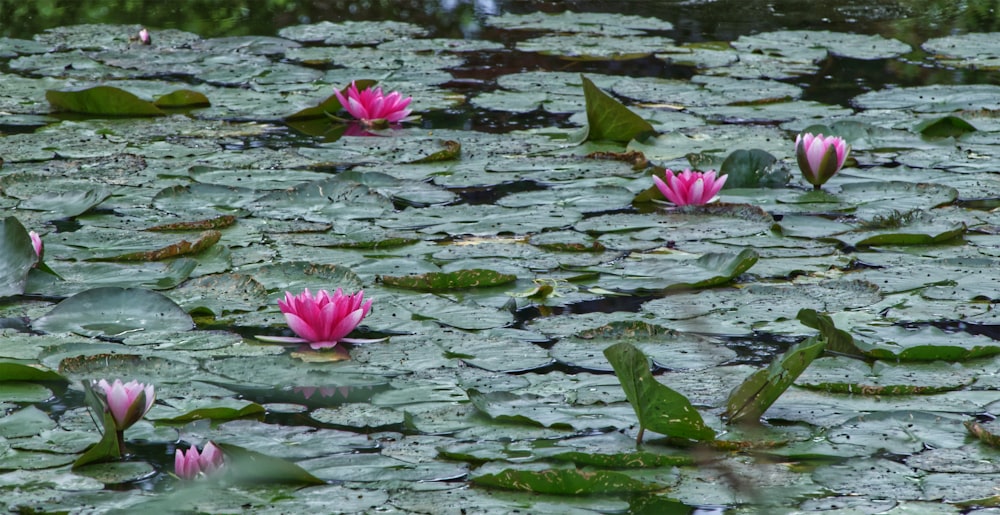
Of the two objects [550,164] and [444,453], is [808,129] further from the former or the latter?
[444,453]

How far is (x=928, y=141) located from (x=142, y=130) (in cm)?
285

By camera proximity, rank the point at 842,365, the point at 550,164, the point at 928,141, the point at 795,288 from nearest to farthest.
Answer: the point at 842,365 → the point at 795,288 → the point at 550,164 → the point at 928,141

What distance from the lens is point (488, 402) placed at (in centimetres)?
232

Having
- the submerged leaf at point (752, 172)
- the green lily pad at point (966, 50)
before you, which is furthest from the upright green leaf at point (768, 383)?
the green lily pad at point (966, 50)

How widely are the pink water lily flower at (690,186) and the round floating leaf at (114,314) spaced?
1.52m

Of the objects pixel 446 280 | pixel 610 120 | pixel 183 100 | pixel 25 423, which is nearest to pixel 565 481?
pixel 25 423

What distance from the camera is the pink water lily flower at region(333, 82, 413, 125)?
4.70m

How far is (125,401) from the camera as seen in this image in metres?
2.10

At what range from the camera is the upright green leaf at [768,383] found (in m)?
2.15

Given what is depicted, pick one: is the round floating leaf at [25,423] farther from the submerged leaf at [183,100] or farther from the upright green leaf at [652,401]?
the submerged leaf at [183,100]

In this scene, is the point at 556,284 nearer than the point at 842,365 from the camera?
No

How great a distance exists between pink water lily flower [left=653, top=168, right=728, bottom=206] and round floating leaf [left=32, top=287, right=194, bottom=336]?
1.52m

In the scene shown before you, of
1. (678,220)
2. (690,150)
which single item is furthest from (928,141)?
(678,220)

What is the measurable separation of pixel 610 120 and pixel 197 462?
2.72 meters
